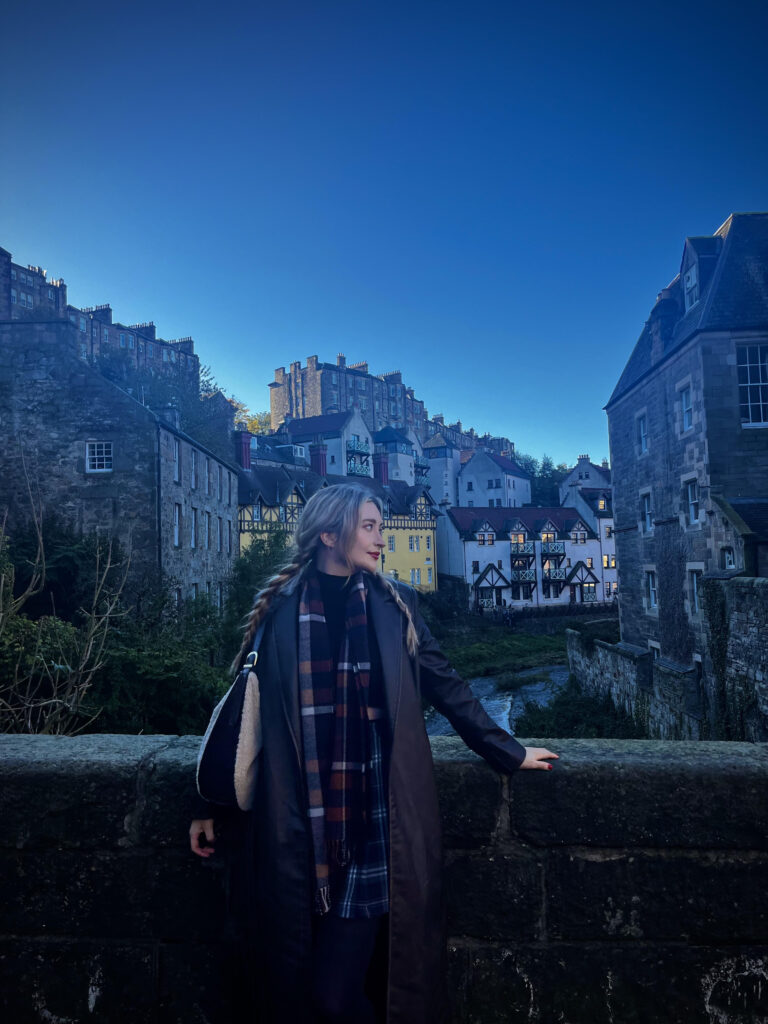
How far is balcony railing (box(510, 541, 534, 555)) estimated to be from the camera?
5540cm

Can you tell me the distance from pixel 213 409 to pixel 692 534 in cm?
3986

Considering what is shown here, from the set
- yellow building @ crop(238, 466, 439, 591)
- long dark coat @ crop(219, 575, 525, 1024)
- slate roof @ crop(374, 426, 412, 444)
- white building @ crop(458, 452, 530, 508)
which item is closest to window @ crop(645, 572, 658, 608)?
yellow building @ crop(238, 466, 439, 591)

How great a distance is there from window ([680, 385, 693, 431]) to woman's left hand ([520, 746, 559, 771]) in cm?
2087

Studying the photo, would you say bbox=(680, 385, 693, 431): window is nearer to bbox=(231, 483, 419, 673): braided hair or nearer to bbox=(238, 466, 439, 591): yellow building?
bbox=(231, 483, 419, 673): braided hair

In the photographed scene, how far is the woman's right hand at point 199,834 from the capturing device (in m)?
2.18

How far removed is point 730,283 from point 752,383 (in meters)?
3.33

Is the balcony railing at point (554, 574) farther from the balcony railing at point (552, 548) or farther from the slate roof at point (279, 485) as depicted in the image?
the slate roof at point (279, 485)

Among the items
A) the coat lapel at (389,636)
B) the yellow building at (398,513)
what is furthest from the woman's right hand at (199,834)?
the yellow building at (398,513)

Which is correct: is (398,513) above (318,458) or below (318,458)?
below

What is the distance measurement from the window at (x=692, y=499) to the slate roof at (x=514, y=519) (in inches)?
1305

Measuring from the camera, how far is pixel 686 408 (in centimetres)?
2136

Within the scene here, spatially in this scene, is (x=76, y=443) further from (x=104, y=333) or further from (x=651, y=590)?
(x=104, y=333)

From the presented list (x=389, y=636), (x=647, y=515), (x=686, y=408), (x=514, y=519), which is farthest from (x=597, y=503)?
(x=389, y=636)

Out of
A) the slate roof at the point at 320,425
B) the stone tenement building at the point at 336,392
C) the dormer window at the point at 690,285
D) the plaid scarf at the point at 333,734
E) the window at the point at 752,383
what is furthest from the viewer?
the stone tenement building at the point at 336,392
